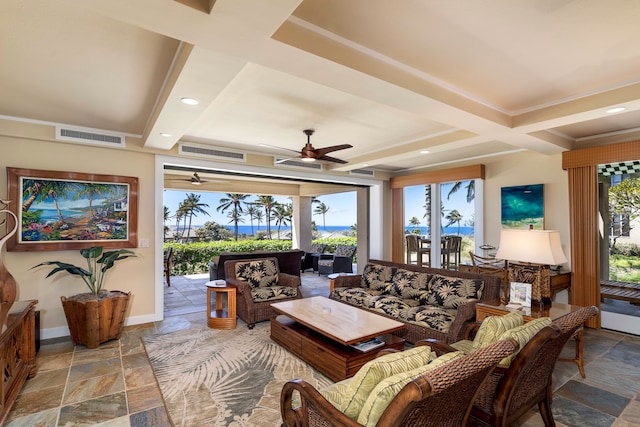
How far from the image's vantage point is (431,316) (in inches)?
136

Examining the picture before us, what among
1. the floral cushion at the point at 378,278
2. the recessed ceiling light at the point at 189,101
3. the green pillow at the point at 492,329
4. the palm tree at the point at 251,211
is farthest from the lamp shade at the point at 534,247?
the palm tree at the point at 251,211

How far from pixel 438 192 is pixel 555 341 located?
199 inches

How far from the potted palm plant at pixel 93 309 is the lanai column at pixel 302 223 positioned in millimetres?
6573

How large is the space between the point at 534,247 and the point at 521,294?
A: 1.56 feet

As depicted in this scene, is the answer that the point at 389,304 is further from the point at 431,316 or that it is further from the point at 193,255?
the point at 193,255

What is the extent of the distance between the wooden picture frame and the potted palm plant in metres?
0.32

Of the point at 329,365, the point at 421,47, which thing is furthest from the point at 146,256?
the point at 421,47

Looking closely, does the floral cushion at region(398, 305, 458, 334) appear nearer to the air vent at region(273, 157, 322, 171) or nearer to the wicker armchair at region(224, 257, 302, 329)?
the wicker armchair at region(224, 257, 302, 329)

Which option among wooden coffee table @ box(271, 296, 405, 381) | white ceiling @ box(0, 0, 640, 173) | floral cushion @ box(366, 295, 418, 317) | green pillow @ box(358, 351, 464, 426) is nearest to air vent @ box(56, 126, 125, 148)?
white ceiling @ box(0, 0, 640, 173)

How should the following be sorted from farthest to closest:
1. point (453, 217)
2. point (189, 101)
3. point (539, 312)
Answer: point (453, 217) → point (539, 312) → point (189, 101)

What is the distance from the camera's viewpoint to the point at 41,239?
3.83 m

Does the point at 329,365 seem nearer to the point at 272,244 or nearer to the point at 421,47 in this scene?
the point at 421,47

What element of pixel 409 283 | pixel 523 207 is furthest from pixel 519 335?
pixel 523 207

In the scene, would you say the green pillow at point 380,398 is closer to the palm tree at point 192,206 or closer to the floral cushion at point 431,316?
the floral cushion at point 431,316
